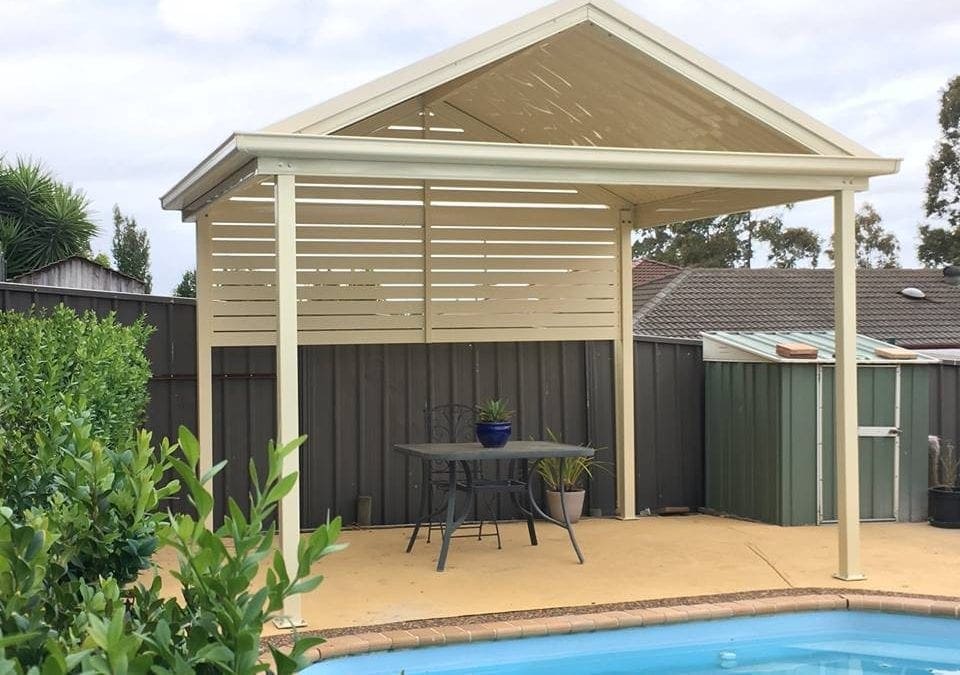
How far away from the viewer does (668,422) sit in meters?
9.50

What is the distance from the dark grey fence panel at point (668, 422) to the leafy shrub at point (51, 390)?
493 cm

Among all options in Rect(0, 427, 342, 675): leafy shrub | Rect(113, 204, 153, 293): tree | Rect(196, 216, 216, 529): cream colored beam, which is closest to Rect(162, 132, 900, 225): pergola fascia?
Rect(196, 216, 216, 529): cream colored beam

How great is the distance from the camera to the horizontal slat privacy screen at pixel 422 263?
8.29m

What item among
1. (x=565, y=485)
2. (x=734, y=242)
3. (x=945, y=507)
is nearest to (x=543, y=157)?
(x=565, y=485)

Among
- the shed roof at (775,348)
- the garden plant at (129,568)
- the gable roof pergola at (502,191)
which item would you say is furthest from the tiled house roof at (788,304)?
the garden plant at (129,568)

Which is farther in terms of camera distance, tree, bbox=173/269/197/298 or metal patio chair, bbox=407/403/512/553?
tree, bbox=173/269/197/298

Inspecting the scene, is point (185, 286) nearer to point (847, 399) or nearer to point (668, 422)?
point (668, 422)

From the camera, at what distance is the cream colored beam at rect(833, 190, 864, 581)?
672 centimetres

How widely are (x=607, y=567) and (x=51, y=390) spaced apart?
14.8ft

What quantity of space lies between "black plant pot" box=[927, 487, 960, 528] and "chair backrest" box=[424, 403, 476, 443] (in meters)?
3.53

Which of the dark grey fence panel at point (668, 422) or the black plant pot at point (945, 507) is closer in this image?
the black plant pot at point (945, 507)

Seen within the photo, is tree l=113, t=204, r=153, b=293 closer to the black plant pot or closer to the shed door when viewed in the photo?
the shed door

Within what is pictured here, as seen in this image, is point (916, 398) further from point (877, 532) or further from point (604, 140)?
point (604, 140)

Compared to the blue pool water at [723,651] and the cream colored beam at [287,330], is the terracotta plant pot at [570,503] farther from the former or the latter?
the cream colored beam at [287,330]
